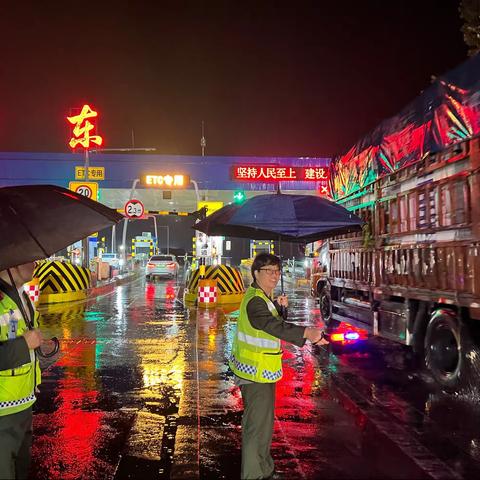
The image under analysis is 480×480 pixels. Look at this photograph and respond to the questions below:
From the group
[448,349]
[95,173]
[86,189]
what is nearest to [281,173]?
[95,173]

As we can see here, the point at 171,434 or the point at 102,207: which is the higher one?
the point at 102,207

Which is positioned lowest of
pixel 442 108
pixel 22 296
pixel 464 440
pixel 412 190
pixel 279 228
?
pixel 464 440

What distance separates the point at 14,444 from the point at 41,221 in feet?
4.28

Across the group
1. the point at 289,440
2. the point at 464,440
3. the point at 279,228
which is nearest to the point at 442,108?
the point at 279,228

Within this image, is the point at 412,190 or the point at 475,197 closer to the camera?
the point at 475,197

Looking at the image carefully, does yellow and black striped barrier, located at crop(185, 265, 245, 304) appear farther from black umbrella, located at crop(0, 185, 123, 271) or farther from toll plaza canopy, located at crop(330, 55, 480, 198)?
black umbrella, located at crop(0, 185, 123, 271)

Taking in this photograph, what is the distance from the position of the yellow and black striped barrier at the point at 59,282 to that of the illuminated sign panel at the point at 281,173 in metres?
9.45

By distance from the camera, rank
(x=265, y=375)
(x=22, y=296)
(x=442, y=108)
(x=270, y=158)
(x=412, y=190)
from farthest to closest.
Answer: (x=270, y=158) → (x=412, y=190) → (x=442, y=108) → (x=265, y=375) → (x=22, y=296)

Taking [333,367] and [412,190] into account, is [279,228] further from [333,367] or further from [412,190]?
[333,367]

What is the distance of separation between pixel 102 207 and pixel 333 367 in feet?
17.2

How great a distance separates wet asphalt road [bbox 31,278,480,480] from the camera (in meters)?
4.19

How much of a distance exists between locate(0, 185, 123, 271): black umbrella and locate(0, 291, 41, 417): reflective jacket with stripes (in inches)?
10.9

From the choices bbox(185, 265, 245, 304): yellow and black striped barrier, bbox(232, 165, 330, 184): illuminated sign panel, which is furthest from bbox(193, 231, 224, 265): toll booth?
bbox(232, 165, 330, 184): illuminated sign panel

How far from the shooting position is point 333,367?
7809 millimetres
